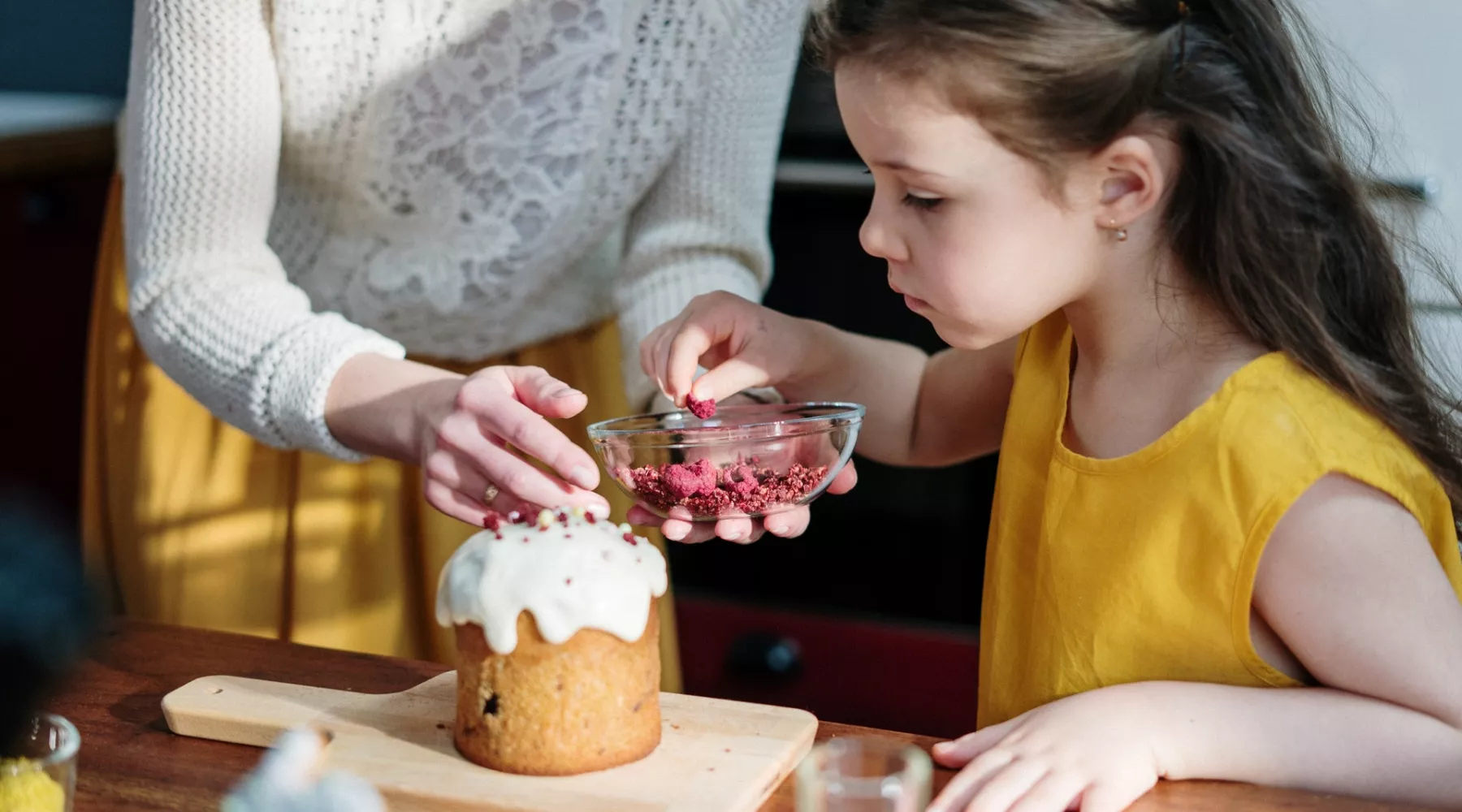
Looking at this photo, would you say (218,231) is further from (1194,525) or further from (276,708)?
(1194,525)

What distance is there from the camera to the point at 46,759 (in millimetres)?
744

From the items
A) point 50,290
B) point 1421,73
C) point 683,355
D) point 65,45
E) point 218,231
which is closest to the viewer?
point 683,355

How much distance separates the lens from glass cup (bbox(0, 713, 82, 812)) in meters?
0.74

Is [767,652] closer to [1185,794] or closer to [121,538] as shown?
[121,538]

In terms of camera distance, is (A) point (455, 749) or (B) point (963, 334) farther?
(B) point (963, 334)

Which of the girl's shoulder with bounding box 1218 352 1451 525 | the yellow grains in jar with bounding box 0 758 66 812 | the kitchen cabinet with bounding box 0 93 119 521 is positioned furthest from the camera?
the kitchen cabinet with bounding box 0 93 119 521

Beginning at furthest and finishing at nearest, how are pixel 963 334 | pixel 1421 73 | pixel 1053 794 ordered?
pixel 1421 73 < pixel 963 334 < pixel 1053 794

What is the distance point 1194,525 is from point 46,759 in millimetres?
729

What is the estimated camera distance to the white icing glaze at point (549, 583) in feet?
3.01

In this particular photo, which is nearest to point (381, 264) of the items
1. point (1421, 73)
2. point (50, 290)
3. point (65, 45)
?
point (50, 290)

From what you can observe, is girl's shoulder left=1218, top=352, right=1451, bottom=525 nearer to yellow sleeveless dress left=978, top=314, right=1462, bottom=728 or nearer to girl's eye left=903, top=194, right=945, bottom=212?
yellow sleeveless dress left=978, top=314, right=1462, bottom=728

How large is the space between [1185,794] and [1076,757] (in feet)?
0.24

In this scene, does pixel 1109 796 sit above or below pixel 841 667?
above

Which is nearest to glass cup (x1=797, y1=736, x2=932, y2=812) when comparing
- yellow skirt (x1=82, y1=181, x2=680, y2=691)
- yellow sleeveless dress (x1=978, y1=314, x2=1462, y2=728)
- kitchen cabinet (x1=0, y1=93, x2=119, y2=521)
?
yellow sleeveless dress (x1=978, y1=314, x2=1462, y2=728)
